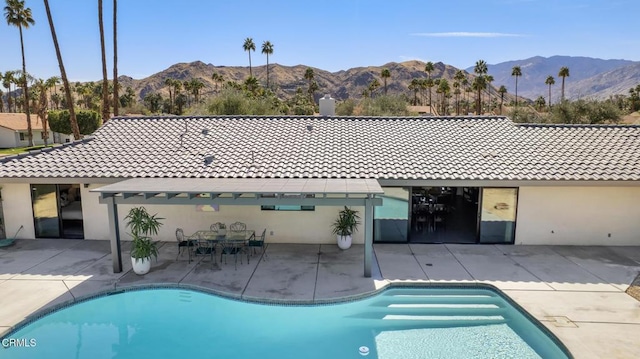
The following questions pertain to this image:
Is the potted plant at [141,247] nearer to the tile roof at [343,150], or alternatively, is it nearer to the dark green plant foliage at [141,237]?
the dark green plant foliage at [141,237]

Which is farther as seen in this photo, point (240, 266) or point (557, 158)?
point (557, 158)

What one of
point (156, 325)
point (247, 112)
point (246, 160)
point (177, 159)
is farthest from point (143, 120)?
point (247, 112)

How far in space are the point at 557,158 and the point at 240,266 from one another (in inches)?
462

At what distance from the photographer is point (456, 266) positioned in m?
11.4

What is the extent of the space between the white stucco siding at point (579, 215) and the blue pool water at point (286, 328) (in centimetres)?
471

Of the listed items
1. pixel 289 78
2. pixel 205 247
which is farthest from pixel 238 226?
→ pixel 289 78

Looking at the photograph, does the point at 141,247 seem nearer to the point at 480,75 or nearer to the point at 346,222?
the point at 346,222

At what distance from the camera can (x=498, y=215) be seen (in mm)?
13383

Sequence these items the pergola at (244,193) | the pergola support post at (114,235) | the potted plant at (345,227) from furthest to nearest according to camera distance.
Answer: the potted plant at (345,227), the pergola support post at (114,235), the pergola at (244,193)

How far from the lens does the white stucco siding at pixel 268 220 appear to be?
13516mm

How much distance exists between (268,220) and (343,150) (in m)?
3.92

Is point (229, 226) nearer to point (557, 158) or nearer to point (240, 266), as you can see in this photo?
point (240, 266)

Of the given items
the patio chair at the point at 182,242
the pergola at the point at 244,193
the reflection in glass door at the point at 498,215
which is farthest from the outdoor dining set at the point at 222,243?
the reflection in glass door at the point at 498,215

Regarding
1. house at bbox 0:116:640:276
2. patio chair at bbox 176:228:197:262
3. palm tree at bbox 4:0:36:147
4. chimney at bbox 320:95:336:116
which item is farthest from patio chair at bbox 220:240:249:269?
palm tree at bbox 4:0:36:147
